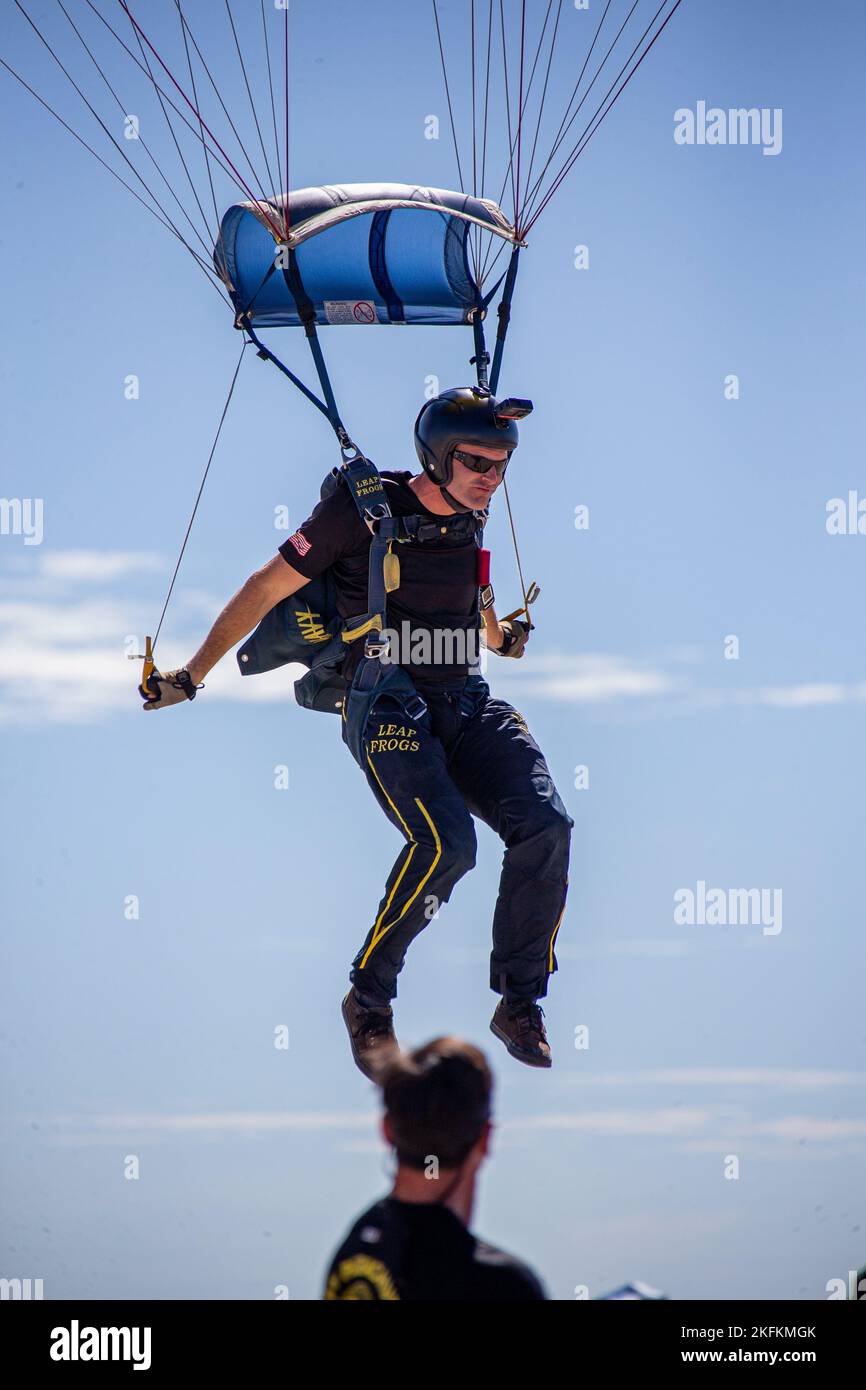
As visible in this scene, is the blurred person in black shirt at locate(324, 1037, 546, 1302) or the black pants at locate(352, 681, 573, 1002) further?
the black pants at locate(352, 681, 573, 1002)

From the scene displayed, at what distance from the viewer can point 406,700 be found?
9.06 meters

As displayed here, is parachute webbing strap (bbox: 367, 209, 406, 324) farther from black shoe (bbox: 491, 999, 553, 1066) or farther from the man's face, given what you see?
black shoe (bbox: 491, 999, 553, 1066)

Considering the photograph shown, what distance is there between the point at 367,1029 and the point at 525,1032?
801 millimetres

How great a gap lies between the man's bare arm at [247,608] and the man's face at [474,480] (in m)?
0.90

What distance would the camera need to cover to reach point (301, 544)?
8961mm

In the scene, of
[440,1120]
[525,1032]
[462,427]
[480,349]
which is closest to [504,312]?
[480,349]

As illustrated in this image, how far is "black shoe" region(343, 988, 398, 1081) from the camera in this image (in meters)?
8.92

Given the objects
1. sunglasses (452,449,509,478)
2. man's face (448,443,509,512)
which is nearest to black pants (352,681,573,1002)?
man's face (448,443,509,512)

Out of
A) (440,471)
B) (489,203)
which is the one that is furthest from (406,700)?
(489,203)

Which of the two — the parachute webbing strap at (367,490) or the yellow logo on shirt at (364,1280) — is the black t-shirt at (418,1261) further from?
the parachute webbing strap at (367,490)

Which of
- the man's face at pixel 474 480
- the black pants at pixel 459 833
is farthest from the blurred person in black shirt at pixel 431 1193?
the man's face at pixel 474 480

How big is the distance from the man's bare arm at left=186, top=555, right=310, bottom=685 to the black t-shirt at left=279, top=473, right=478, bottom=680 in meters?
0.08

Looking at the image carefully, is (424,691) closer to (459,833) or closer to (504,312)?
(459,833)

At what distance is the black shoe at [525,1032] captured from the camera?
8953 mm
